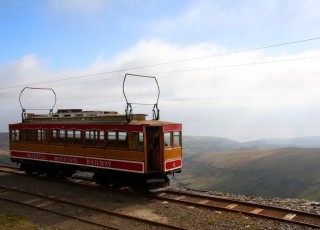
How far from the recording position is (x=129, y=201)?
15.8m

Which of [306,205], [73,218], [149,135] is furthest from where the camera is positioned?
[149,135]

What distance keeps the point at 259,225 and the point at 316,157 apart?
6289 inches

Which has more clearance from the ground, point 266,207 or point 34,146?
point 34,146

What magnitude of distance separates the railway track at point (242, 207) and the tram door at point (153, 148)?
1330 millimetres

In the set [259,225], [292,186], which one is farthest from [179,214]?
[292,186]

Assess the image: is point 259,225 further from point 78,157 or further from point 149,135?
point 78,157

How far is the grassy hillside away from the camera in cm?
11821

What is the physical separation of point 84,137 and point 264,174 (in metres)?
136

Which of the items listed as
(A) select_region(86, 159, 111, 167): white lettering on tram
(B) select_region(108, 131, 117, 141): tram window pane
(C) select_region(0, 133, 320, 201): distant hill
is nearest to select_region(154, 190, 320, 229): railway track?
(A) select_region(86, 159, 111, 167): white lettering on tram

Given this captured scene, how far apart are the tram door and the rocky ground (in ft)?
5.48

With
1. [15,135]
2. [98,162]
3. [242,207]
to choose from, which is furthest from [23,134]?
[242,207]

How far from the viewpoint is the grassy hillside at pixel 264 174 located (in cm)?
11821

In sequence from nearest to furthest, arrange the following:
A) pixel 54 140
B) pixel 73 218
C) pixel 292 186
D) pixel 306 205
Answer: pixel 73 218, pixel 306 205, pixel 54 140, pixel 292 186

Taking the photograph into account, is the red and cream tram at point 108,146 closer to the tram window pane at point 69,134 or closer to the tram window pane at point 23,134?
the tram window pane at point 69,134
